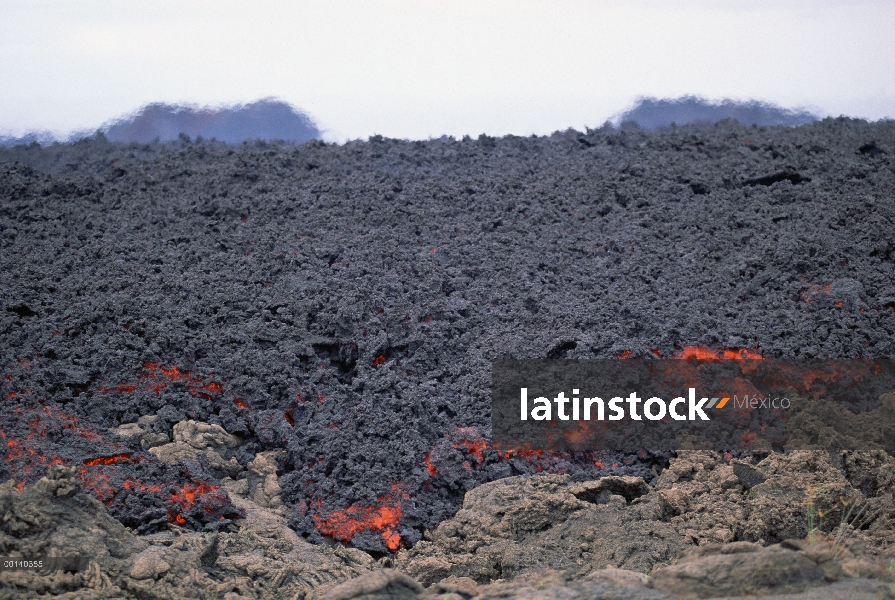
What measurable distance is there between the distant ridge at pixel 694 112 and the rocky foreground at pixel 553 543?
18.2 ft

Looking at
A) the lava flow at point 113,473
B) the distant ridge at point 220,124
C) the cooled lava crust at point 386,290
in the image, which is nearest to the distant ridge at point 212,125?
the distant ridge at point 220,124

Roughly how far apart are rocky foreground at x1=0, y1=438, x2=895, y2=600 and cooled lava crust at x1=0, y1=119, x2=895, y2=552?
8.7 inches

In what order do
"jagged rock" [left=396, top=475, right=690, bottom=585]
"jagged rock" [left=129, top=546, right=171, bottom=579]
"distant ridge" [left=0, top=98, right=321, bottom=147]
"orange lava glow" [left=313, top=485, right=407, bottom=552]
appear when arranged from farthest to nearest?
"distant ridge" [left=0, top=98, right=321, bottom=147]
"orange lava glow" [left=313, top=485, right=407, bottom=552]
"jagged rock" [left=396, top=475, right=690, bottom=585]
"jagged rock" [left=129, top=546, right=171, bottom=579]

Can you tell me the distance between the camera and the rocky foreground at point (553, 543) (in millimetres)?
2377

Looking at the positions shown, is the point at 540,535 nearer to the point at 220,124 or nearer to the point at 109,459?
the point at 109,459

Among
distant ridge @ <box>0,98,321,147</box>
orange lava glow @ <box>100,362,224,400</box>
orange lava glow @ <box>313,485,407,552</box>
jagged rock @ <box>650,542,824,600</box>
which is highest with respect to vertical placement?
distant ridge @ <box>0,98,321,147</box>

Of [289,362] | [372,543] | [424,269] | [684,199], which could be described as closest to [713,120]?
[684,199]

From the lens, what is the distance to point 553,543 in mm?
3381

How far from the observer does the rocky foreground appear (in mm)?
2377

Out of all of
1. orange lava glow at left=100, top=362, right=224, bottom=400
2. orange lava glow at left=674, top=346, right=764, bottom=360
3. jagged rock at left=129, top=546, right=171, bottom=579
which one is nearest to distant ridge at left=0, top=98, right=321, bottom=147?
orange lava glow at left=100, top=362, right=224, bottom=400

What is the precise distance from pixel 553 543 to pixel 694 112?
6.59m

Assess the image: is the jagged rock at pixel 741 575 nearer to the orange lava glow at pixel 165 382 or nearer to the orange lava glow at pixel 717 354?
the orange lava glow at pixel 717 354

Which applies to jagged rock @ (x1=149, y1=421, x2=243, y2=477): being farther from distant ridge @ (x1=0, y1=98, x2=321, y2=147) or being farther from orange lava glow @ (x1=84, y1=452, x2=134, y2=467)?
distant ridge @ (x1=0, y1=98, x2=321, y2=147)

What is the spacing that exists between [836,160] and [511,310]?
361 cm
